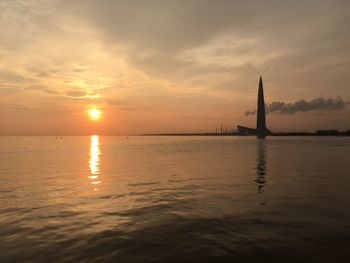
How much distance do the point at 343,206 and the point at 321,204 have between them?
4.38 ft

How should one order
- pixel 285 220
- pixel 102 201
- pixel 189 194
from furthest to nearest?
pixel 189 194, pixel 102 201, pixel 285 220

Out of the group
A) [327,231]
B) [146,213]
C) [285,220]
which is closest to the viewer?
[327,231]

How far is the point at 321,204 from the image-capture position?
1997 centimetres

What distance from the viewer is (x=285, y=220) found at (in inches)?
639

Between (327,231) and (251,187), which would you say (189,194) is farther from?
(327,231)

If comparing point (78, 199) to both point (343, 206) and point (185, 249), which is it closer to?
point (185, 249)

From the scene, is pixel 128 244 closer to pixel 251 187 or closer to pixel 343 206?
pixel 343 206

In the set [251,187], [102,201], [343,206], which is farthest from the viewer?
[251,187]

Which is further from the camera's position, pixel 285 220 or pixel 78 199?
pixel 78 199

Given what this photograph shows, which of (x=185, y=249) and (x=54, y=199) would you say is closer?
(x=185, y=249)

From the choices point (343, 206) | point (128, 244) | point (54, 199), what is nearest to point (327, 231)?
point (343, 206)

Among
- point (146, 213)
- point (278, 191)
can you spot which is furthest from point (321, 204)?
point (146, 213)

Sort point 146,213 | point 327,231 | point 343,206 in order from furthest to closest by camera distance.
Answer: point 343,206 < point 146,213 < point 327,231

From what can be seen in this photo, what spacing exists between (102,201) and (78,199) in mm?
2281
